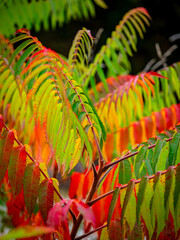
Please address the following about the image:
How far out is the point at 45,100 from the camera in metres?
0.76

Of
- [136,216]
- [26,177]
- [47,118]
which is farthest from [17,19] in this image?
[136,216]

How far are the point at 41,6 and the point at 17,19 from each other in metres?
0.18

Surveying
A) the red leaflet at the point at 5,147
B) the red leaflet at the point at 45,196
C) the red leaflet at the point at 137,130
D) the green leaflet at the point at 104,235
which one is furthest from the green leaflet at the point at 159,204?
the red leaflet at the point at 137,130

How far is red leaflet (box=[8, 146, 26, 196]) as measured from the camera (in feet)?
2.19

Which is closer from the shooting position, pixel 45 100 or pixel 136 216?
pixel 136 216

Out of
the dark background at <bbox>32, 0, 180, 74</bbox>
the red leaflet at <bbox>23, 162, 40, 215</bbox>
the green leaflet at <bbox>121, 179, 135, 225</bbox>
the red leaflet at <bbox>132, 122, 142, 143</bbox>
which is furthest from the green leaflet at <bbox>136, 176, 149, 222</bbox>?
the dark background at <bbox>32, 0, 180, 74</bbox>

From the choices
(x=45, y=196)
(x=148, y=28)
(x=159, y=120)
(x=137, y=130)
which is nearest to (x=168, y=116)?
(x=159, y=120)

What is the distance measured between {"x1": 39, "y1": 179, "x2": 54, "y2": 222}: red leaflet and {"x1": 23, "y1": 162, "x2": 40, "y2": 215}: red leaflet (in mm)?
14

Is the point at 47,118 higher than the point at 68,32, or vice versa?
the point at 68,32

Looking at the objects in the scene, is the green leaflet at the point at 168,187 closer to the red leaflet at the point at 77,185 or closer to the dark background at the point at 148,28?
the red leaflet at the point at 77,185

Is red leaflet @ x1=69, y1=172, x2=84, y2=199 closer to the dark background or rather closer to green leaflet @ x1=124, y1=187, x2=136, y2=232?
green leaflet @ x1=124, y1=187, x2=136, y2=232

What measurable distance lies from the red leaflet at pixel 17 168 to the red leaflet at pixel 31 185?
0.04 feet

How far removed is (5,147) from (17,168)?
59 mm

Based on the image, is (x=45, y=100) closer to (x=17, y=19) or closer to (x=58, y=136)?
(x=58, y=136)
